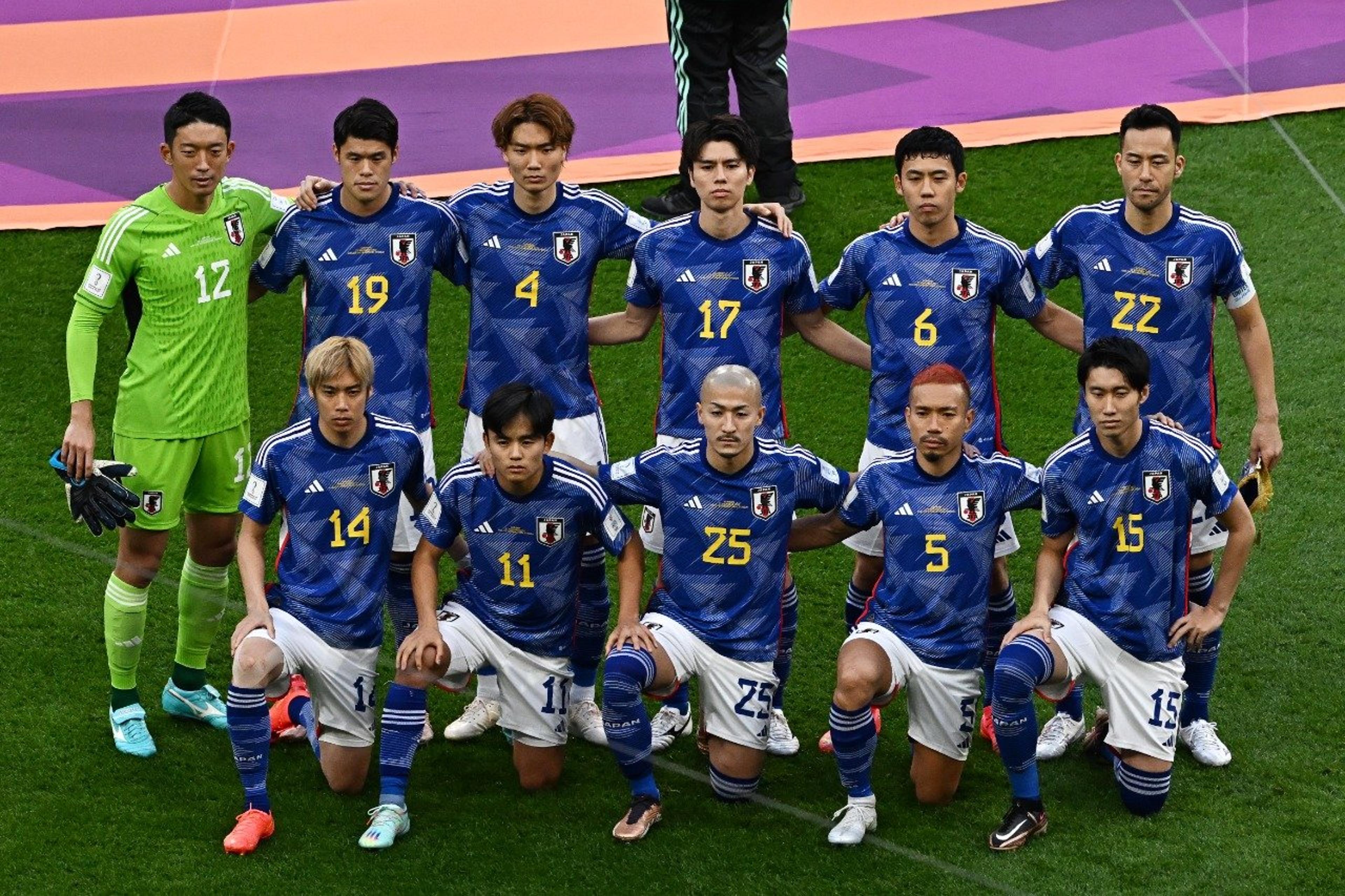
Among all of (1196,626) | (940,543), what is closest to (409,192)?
(940,543)

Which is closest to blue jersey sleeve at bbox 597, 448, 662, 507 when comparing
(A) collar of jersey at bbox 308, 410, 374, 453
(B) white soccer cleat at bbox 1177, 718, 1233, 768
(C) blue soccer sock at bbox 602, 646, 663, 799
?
(C) blue soccer sock at bbox 602, 646, 663, 799

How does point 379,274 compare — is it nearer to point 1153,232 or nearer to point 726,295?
point 726,295

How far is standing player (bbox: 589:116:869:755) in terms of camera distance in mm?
6242

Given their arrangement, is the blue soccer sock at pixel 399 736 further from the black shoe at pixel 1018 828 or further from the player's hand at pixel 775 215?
the player's hand at pixel 775 215

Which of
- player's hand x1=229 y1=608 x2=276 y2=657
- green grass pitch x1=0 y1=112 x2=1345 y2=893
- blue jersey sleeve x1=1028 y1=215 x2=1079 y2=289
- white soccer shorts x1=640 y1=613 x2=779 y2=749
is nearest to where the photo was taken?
green grass pitch x1=0 y1=112 x2=1345 y2=893

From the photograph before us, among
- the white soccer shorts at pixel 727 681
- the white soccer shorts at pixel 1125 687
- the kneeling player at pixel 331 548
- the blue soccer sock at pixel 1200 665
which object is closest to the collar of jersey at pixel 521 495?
the kneeling player at pixel 331 548

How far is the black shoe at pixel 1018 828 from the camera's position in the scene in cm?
577

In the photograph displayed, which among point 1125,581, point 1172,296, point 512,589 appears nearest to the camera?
point 1125,581

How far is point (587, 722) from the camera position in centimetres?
654

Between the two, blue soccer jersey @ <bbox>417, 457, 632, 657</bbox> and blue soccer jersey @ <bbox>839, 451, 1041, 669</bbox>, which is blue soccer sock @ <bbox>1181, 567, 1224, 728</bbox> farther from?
blue soccer jersey @ <bbox>417, 457, 632, 657</bbox>

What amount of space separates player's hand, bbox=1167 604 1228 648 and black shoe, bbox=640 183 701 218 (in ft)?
14.1

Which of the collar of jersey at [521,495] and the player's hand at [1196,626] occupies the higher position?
the collar of jersey at [521,495]

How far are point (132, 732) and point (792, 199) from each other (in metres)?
4.67

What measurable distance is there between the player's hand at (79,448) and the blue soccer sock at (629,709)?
1722 mm
